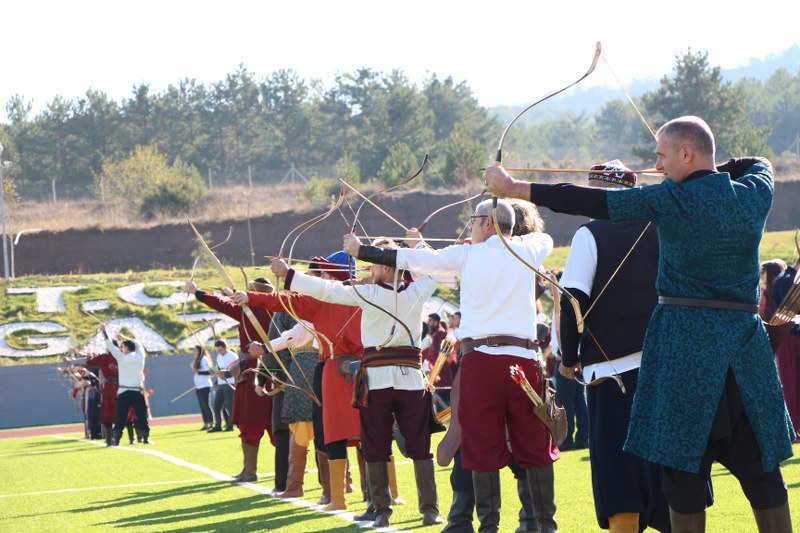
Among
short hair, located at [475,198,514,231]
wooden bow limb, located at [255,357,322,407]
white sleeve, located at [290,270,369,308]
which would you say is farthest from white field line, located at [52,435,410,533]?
short hair, located at [475,198,514,231]

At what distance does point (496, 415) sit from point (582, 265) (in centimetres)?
114

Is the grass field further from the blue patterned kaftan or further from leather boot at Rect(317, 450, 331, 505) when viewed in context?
the blue patterned kaftan

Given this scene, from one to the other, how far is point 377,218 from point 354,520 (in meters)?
50.5

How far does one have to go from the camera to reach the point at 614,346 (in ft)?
18.9

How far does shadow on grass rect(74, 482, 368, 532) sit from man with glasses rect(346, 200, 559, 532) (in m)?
1.64

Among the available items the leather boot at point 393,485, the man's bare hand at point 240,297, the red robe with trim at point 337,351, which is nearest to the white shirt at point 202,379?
the leather boot at point 393,485

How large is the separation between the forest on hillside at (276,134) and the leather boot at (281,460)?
4866cm

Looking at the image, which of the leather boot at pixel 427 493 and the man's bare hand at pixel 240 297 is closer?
the leather boot at pixel 427 493

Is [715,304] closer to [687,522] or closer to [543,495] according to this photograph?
[687,522]

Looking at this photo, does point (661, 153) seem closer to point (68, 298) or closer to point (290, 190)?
point (68, 298)

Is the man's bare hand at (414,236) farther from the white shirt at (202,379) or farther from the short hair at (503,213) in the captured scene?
the white shirt at (202,379)

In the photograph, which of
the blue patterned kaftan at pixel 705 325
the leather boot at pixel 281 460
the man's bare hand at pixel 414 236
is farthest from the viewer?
the leather boot at pixel 281 460

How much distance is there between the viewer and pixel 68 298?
4400 cm

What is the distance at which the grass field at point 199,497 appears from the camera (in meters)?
8.18
